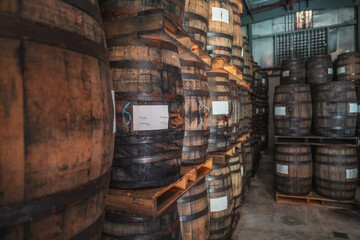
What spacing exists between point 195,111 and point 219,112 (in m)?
0.86

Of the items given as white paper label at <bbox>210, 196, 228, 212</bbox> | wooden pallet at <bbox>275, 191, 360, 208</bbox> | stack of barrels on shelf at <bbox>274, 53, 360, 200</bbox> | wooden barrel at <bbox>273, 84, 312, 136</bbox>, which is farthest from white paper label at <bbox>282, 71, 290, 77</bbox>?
white paper label at <bbox>210, 196, 228, 212</bbox>

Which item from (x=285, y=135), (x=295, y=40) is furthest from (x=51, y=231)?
(x=295, y=40)

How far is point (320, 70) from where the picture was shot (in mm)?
7086

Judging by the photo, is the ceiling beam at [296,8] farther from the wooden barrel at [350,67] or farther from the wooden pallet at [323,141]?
the wooden pallet at [323,141]

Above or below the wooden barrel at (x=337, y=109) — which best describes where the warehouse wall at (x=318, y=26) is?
above

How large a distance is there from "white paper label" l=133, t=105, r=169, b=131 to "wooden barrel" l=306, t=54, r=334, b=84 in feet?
22.9

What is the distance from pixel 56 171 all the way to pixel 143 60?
1.01m

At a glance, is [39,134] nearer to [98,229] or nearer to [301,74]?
[98,229]

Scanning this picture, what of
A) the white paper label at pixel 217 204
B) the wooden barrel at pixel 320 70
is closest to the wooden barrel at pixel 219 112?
the white paper label at pixel 217 204

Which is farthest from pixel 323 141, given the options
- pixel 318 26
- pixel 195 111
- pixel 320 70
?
pixel 318 26

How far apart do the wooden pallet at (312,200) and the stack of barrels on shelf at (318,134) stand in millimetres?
101

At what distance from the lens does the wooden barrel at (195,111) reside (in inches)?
91.0

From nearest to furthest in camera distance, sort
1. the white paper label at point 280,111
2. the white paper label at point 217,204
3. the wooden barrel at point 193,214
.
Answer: the wooden barrel at point 193,214
the white paper label at point 217,204
the white paper label at point 280,111

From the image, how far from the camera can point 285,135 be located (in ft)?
19.1
